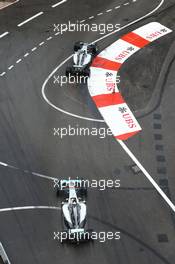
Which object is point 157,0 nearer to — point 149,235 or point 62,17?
point 62,17

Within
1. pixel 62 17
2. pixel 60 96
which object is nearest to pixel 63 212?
pixel 60 96

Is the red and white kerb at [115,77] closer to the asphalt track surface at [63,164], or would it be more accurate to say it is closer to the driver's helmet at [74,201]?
the asphalt track surface at [63,164]

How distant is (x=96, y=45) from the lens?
36812 millimetres

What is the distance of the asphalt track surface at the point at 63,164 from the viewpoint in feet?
80.2

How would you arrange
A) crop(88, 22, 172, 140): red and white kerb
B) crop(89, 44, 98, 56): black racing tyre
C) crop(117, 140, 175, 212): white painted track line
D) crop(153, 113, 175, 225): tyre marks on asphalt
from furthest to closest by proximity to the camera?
crop(89, 44, 98, 56): black racing tyre
crop(88, 22, 172, 140): red and white kerb
crop(153, 113, 175, 225): tyre marks on asphalt
crop(117, 140, 175, 212): white painted track line

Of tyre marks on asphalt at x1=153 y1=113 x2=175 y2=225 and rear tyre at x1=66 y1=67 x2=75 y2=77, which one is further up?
rear tyre at x1=66 y1=67 x2=75 y2=77

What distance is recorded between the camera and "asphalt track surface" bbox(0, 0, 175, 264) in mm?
24438

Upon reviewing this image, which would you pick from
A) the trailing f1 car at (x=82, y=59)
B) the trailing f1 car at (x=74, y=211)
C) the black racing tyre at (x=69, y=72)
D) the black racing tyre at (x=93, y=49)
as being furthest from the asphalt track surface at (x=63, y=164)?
the black racing tyre at (x=93, y=49)

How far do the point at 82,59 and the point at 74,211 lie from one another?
1298 centimetres

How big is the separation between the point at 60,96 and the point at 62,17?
9871mm

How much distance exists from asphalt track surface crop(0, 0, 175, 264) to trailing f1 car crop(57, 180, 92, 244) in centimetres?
45

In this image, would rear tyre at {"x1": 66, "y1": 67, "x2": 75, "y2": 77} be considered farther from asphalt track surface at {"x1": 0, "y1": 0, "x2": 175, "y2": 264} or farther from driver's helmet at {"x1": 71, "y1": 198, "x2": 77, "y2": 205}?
driver's helmet at {"x1": 71, "y1": 198, "x2": 77, "y2": 205}

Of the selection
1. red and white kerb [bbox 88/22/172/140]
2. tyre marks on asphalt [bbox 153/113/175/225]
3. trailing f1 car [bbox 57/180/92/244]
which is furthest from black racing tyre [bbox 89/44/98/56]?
trailing f1 car [bbox 57/180/92/244]

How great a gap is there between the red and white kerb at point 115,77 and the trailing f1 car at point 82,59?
1.82 feet
